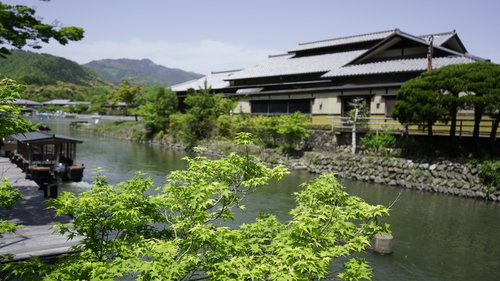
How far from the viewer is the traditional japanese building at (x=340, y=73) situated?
997 inches

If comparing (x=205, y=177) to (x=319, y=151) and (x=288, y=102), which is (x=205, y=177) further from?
(x=288, y=102)

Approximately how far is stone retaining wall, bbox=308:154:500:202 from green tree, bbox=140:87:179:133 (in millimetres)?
22884

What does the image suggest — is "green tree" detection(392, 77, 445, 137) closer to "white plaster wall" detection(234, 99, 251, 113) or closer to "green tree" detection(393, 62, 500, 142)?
"green tree" detection(393, 62, 500, 142)

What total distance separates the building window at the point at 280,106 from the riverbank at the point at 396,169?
4231mm

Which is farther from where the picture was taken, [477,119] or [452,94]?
[477,119]

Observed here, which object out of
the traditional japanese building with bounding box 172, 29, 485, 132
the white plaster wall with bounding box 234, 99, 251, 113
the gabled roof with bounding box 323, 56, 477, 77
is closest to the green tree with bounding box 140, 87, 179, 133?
the traditional japanese building with bounding box 172, 29, 485, 132

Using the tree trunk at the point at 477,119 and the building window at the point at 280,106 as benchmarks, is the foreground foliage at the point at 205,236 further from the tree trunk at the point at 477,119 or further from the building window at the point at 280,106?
the building window at the point at 280,106

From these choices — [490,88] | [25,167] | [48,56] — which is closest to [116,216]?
[25,167]

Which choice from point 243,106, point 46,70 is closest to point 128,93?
point 243,106

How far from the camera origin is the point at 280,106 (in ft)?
108

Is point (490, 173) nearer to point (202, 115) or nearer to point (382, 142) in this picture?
point (382, 142)

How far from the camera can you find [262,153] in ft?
93.6

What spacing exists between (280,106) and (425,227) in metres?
20.8

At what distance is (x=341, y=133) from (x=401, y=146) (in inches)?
182
